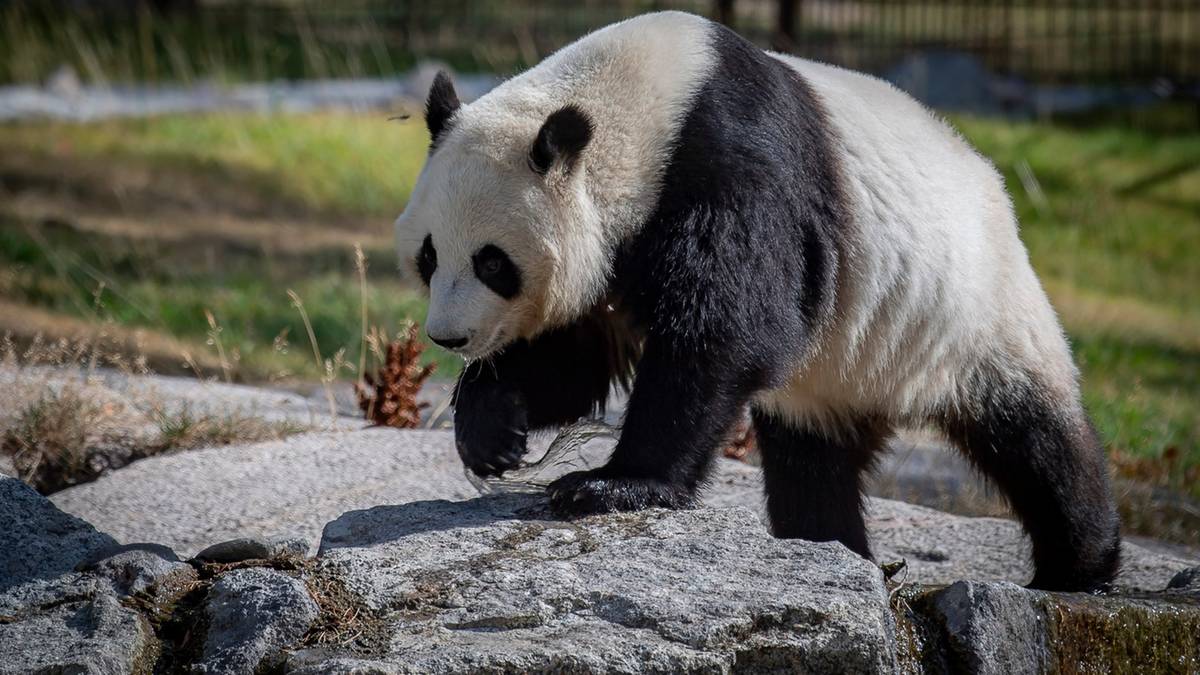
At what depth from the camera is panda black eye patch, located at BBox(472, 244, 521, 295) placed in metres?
3.75

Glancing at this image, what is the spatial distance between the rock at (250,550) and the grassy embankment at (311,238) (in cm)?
346

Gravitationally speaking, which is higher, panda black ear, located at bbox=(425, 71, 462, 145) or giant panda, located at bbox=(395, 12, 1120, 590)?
panda black ear, located at bbox=(425, 71, 462, 145)

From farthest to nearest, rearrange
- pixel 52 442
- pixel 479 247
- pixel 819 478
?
pixel 52 442
pixel 819 478
pixel 479 247

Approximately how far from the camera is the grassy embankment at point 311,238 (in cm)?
795

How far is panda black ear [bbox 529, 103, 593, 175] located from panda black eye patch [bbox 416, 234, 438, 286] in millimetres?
362

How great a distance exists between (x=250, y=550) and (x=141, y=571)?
0.27 metres

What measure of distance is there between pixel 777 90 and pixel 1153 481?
3.67 m

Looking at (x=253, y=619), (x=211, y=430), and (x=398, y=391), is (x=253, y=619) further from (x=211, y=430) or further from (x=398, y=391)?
(x=398, y=391)

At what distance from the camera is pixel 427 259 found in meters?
3.88

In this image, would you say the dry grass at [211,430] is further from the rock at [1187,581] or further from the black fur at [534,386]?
the rock at [1187,581]

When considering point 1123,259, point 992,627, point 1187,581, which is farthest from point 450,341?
point 1123,259

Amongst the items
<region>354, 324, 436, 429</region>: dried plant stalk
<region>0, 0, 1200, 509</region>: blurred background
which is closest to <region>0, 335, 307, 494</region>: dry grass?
<region>0, 0, 1200, 509</region>: blurred background

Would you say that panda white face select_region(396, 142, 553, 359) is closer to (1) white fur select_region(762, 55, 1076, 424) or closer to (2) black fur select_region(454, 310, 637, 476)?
(2) black fur select_region(454, 310, 637, 476)

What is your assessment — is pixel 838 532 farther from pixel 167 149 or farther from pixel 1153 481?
pixel 167 149
